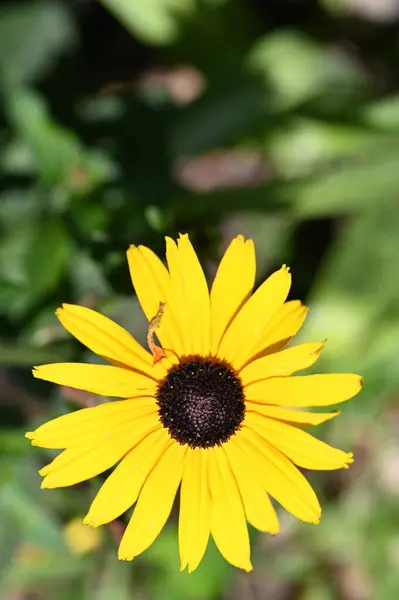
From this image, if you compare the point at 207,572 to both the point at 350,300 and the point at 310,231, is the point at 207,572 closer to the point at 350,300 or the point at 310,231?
the point at 350,300

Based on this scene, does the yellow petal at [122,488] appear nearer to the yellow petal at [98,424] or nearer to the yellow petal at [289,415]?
the yellow petal at [98,424]

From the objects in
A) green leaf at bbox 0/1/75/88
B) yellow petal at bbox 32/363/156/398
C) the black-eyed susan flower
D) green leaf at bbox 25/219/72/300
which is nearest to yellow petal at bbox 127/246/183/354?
the black-eyed susan flower

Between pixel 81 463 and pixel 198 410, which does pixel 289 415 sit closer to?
pixel 198 410

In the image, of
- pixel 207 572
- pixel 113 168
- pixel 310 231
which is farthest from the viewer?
pixel 310 231

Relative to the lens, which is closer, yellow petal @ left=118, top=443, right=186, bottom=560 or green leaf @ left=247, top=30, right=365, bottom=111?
yellow petal @ left=118, top=443, right=186, bottom=560

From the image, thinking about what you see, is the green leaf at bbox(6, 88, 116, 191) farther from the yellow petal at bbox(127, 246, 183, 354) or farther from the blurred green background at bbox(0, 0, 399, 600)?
the yellow petal at bbox(127, 246, 183, 354)

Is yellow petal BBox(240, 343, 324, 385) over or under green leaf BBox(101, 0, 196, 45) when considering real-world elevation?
under

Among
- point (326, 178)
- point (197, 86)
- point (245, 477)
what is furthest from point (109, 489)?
point (197, 86)

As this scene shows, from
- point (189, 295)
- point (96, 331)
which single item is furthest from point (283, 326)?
point (96, 331)
